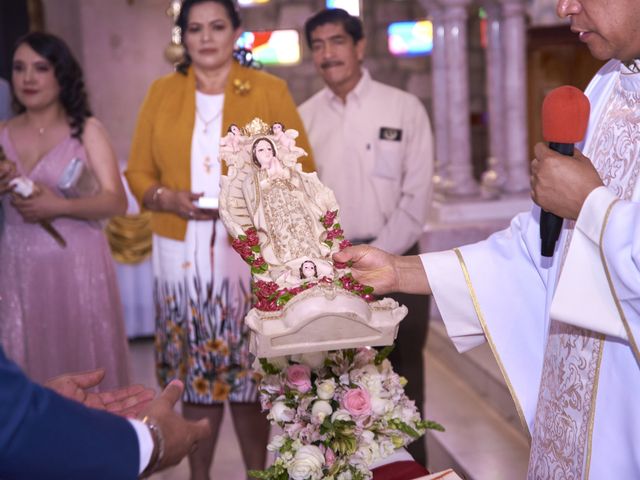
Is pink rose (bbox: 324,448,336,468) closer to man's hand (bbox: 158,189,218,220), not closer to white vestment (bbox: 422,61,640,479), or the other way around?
white vestment (bbox: 422,61,640,479)

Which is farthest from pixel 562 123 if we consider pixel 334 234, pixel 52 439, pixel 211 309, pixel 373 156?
pixel 373 156

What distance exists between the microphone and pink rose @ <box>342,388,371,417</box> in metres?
0.62

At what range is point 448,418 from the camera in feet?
18.6

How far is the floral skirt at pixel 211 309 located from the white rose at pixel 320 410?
1.87 meters

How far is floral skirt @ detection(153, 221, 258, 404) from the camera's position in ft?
14.1

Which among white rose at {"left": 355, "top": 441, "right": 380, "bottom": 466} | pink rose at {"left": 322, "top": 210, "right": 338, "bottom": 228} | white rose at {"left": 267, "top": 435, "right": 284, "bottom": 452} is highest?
pink rose at {"left": 322, "top": 210, "right": 338, "bottom": 228}

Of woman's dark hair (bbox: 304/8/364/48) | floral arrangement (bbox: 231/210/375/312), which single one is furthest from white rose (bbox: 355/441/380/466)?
woman's dark hair (bbox: 304/8/364/48)

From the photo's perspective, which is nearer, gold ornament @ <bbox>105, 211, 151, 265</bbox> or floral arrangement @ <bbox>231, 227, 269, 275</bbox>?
floral arrangement @ <bbox>231, 227, 269, 275</bbox>

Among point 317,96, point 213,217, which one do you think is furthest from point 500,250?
point 317,96

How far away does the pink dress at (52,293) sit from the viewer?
4.39 metres

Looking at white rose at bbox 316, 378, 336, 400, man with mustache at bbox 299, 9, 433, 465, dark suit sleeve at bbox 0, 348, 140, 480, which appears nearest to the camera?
dark suit sleeve at bbox 0, 348, 140, 480

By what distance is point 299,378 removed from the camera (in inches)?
97.5

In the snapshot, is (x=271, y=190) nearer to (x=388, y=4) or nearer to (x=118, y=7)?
(x=118, y=7)

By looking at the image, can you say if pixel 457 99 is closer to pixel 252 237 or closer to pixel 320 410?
pixel 252 237
